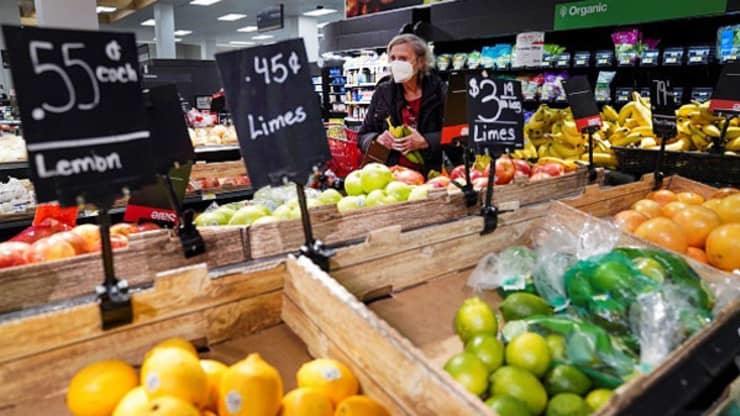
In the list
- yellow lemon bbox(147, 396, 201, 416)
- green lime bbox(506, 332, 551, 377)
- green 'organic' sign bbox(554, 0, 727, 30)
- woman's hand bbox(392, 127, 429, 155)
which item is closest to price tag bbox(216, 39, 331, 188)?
yellow lemon bbox(147, 396, 201, 416)

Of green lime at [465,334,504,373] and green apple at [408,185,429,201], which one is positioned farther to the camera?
green apple at [408,185,429,201]

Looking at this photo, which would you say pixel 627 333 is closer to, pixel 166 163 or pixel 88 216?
pixel 166 163

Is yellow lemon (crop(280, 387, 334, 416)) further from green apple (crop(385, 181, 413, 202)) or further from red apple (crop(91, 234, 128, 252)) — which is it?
green apple (crop(385, 181, 413, 202))

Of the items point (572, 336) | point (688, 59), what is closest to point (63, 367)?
point (572, 336)

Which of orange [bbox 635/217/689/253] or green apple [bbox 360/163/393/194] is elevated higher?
green apple [bbox 360/163/393/194]

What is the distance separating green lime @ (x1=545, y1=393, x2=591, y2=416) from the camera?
934 millimetres

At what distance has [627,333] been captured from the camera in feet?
3.80

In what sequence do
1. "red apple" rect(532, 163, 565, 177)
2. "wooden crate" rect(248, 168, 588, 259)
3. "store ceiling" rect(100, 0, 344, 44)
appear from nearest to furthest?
"wooden crate" rect(248, 168, 588, 259) < "red apple" rect(532, 163, 565, 177) < "store ceiling" rect(100, 0, 344, 44)

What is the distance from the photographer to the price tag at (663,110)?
234 centimetres

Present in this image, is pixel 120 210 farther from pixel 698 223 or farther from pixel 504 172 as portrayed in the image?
pixel 698 223

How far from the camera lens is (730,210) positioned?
183 cm

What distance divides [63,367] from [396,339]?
667 millimetres

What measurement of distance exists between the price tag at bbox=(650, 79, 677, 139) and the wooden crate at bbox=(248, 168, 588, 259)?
2.14 feet

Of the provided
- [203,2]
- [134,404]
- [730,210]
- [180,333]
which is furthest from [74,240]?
[203,2]
